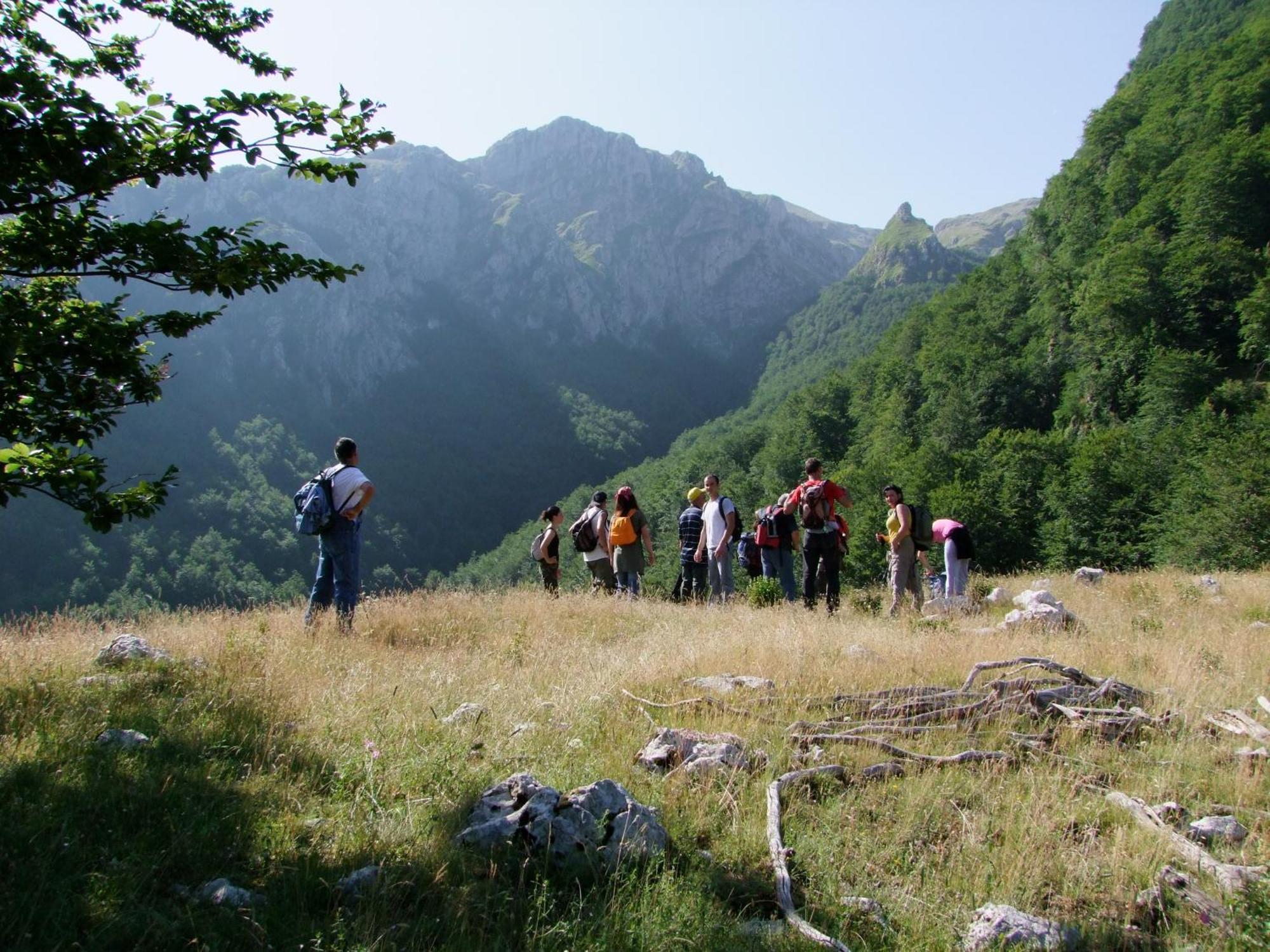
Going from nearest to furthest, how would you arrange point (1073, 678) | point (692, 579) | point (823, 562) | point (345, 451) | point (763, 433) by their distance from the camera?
point (1073, 678), point (345, 451), point (823, 562), point (692, 579), point (763, 433)

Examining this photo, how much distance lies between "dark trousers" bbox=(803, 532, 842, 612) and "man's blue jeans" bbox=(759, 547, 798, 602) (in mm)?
667

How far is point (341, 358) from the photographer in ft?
509

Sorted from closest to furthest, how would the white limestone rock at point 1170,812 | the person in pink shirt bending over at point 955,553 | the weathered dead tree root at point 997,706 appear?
the white limestone rock at point 1170,812 < the weathered dead tree root at point 997,706 < the person in pink shirt bending over at point 955,553

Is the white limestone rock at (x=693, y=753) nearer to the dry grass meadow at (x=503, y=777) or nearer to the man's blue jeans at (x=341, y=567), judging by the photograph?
the dry grass meadow at (x=503, y=777)

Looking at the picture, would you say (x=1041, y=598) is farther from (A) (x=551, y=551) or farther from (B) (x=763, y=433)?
(B) (x=763, y=433)

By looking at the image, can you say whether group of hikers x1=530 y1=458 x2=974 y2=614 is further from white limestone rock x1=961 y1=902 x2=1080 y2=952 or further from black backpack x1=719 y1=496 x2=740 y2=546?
white limestone rock x1=961 y1=902 x2=1080 y2=952

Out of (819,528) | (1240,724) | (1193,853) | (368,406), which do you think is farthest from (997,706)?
(368,406)

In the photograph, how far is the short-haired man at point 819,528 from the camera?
9.44 metres

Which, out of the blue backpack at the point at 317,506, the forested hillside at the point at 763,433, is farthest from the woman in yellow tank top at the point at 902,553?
the blue backpack at the point at 317,506

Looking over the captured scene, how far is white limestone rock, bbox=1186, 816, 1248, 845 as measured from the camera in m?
3.37

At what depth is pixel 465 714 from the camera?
4.64m

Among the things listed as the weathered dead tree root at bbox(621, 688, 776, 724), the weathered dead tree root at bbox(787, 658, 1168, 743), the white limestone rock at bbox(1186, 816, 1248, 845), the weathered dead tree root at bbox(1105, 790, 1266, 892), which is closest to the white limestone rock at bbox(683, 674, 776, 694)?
the weathered dead tree root at bbox(621, 688, 776, 724)

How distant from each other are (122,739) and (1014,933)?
4036 millimetres

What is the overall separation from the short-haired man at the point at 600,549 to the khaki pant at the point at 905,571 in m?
4.10
